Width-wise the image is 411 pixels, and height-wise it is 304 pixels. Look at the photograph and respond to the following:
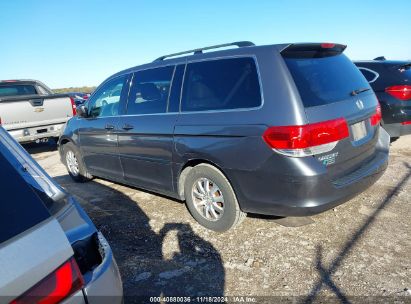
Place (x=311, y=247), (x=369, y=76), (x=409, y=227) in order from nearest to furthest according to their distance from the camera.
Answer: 1. (x=311, y=247)
2. (x=409, y=227)
3. (x=369, y=76)

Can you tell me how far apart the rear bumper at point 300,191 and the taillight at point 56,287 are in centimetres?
203

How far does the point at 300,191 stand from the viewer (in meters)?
2.97

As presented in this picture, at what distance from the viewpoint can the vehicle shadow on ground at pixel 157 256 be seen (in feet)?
9.47

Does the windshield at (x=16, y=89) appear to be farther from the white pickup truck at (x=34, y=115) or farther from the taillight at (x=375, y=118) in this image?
the taillight at (x=375, y=118)

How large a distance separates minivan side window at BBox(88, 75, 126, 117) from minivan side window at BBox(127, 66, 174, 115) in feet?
1.16

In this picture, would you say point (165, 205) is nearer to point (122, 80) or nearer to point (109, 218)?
point (109, 218)

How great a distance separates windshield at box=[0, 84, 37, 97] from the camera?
9.54m

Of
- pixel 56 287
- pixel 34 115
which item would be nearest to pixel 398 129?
pixel 56 287

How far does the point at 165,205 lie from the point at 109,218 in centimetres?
76

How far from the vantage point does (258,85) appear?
3201 millimetres

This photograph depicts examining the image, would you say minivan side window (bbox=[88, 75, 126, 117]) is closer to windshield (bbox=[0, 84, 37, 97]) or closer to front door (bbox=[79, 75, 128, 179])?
front door (bbox=[79, 75, 128, 179])

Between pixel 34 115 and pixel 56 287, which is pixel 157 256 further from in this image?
pixel 34 115

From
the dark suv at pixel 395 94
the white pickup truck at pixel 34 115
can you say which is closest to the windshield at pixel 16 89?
the white pickup truck at pixel 34 115

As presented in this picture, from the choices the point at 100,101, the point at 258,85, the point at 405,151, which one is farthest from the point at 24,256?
the point at 405,151
